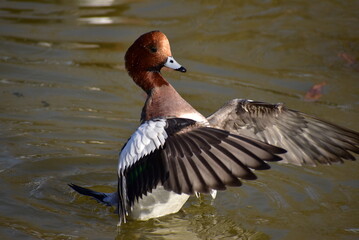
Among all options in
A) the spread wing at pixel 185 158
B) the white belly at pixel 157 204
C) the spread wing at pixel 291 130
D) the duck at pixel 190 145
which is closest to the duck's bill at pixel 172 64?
the duck at pixel 190 145

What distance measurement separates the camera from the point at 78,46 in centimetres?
813

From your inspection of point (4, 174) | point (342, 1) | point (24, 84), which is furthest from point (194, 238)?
point (342, 1)

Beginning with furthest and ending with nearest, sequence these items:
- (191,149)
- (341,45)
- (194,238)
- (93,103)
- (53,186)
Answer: (341,45) → (93,103) → (53,186) → (194,238) → (191,149)

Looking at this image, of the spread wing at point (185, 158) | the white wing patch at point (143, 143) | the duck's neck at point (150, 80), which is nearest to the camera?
the spread wing at point (185, 158)

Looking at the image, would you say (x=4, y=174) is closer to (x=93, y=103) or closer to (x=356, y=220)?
(x=93, y=103)

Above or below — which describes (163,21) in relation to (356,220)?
above

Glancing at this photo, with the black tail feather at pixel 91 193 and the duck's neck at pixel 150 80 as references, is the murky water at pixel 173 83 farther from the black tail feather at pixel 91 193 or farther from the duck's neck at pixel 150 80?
the duck's neck at pixel 150 80

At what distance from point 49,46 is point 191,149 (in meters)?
4.29

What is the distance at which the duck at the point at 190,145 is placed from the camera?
13.8 feet

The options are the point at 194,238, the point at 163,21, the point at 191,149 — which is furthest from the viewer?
the point at 163,21

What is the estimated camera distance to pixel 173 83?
7434 millimetres

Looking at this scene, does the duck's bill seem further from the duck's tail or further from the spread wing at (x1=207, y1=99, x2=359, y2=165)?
the duck's tail

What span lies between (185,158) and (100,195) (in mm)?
1259

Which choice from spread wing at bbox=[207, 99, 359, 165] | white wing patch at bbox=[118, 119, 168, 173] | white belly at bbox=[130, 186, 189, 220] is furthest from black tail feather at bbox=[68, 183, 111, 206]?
spread wing at bbox=[207, 99, 359, 165]
